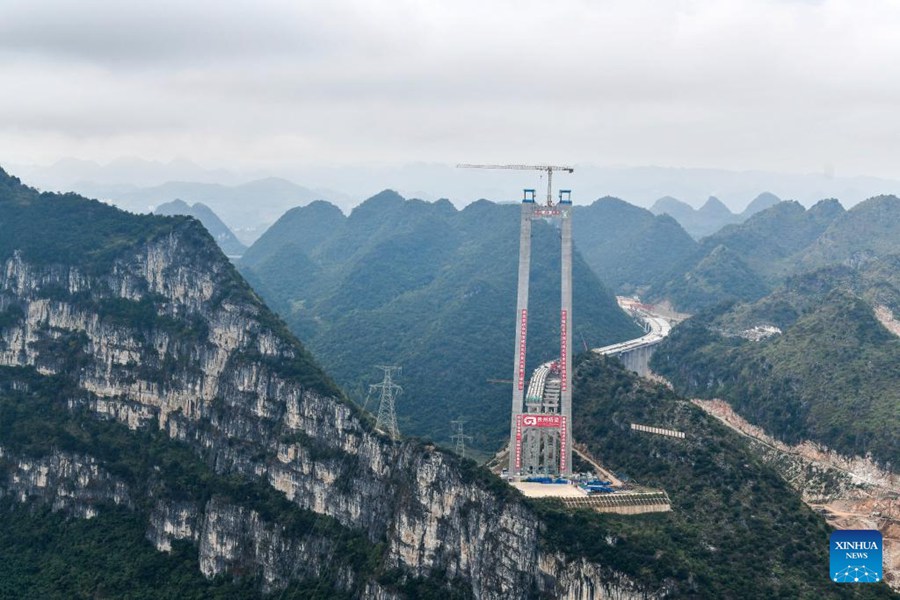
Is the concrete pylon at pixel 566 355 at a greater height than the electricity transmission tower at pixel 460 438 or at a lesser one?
greater

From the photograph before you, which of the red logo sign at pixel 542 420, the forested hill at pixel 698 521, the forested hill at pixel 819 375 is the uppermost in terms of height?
the forested hill at pixel 819 375

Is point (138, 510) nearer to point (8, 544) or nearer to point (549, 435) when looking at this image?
point (8, 544)

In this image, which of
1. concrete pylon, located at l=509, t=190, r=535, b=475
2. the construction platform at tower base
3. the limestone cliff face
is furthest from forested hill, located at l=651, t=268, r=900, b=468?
the limestone cliff face

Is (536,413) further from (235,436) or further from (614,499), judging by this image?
(235,436)

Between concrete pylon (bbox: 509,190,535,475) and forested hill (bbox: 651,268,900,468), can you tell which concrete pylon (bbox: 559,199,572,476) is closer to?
concrete pylon (bbox: 509,190,535,475)

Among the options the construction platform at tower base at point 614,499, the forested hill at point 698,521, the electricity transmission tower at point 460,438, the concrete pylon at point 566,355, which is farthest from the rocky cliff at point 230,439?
the electricity transmission tower at point 460,438

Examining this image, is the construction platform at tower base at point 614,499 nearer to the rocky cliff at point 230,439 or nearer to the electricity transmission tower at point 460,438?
the rocky cliff at point 230,439

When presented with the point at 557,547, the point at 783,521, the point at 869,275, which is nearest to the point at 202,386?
the point at 557,547

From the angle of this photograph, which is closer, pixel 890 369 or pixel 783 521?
pixel 783 521
